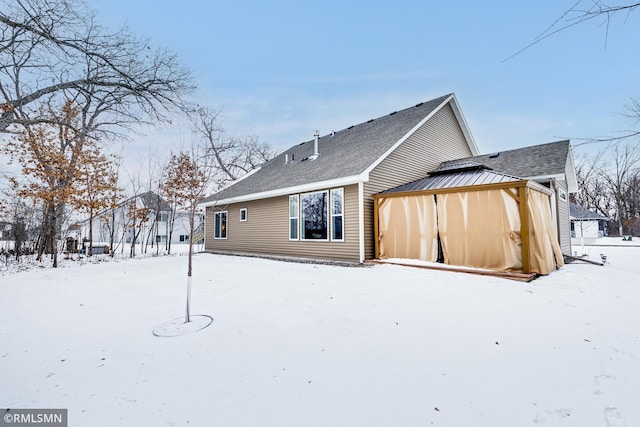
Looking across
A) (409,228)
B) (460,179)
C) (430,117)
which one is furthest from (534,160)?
(409,228)

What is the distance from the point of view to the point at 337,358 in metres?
2.80

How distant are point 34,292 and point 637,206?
46762 millimetres

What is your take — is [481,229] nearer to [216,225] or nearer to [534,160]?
[534,160]

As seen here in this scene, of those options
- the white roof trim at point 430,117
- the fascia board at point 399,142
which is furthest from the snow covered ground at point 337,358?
the white roof trim at point 430,117

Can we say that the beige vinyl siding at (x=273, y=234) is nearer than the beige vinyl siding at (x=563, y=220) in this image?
Yes

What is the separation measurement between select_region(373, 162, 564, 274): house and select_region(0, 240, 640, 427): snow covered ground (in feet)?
4.81

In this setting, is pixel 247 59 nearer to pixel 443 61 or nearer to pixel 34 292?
pixel 443 61

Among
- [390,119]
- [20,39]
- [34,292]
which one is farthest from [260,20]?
[34,292]

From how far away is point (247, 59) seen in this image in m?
11.1

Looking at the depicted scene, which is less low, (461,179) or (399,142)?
(399,142)

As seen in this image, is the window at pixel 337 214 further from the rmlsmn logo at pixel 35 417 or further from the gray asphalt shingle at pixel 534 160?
the rmlsmn logo at pixel 35 417

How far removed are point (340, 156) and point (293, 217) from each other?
2.85 m

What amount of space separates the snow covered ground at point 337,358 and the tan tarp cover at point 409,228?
2.63 m

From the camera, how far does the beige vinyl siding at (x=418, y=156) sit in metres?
8.95
